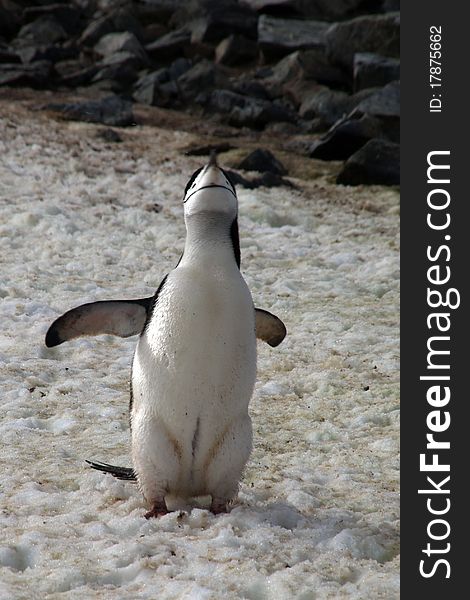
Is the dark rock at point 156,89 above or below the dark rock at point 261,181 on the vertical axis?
above

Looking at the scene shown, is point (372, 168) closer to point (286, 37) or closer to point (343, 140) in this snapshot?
point (343, 140)

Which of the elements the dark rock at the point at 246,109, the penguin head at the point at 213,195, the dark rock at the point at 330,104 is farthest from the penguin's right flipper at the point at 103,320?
the dark rock at the point at 330,104

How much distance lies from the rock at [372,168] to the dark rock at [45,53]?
24.2 feet

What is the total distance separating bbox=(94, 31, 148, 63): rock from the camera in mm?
16484

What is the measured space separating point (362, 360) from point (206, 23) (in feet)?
41.9

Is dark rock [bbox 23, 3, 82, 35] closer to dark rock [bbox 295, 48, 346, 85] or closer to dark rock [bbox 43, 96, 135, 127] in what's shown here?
dark rock [bbox 295, 48, 346, 85]

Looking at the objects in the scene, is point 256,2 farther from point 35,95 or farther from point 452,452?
point 452,452

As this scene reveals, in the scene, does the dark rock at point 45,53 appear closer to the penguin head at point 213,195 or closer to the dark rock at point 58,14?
the dark rock at point 58,14

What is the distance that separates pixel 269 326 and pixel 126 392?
4.04ft

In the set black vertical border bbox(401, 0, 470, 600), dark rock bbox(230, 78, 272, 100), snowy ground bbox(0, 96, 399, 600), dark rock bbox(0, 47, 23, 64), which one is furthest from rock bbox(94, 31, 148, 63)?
black vertical border bbox(401, 0, 470, 600)

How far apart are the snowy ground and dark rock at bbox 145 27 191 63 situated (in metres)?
6.73

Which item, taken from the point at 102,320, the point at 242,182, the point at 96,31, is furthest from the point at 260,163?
the point at 96,31

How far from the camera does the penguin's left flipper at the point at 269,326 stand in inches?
166

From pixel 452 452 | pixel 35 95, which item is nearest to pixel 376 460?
pixel 452 452
